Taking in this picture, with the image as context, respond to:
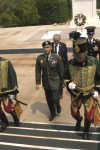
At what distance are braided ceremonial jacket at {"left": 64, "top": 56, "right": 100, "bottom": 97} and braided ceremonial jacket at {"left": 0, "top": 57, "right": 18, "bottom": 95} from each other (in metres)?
1.06

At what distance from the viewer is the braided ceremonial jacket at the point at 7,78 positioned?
3.91 meters

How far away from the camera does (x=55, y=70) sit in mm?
4285

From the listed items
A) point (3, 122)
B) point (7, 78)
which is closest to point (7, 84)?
point (7, 78)

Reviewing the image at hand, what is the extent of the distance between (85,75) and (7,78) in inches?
59.4

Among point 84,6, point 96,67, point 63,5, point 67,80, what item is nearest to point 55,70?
point 67,80

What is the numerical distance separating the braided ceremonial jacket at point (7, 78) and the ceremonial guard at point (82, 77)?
3.44 feet

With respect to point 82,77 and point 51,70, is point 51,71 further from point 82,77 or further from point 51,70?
point 82,77

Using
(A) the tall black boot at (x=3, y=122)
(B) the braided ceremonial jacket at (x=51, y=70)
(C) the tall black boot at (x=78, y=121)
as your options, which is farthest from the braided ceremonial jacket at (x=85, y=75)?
(A) the tall black boot at (x=3, y=122)

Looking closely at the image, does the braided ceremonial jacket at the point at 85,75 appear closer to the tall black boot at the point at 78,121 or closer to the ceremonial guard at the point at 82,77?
the ceremonial guard at the point at 82,77

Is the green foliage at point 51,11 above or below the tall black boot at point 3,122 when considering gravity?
above

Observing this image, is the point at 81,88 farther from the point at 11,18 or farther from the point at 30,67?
the point at 11,18

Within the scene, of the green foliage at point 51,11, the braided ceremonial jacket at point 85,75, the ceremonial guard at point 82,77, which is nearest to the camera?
the ceremonial guard at point 82,77

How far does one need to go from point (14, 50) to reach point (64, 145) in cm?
913

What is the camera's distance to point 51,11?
1111 inches
